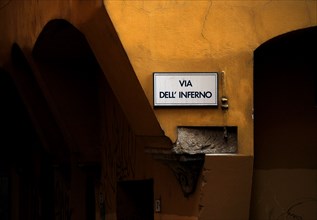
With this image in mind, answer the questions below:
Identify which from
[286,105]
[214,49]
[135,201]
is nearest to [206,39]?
[214,49]

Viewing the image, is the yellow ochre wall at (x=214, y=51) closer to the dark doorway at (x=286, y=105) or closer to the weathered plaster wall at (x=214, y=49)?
the weathered plaster wall at (x=214, y=49)

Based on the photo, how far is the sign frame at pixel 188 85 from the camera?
6.29 m

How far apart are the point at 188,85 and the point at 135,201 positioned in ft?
10.9

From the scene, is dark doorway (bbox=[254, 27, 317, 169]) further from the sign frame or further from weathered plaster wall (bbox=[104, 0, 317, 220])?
the sign frame

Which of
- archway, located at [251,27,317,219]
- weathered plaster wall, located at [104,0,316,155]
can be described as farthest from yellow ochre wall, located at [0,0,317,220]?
archway, located at [251,27,317,219]

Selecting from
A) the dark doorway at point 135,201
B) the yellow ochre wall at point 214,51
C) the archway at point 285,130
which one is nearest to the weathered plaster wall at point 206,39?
the yellow ochre wall at point 214,51

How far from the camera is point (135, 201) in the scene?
917 cm

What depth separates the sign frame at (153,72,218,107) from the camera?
20.6 feet

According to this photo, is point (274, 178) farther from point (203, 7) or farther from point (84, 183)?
point (84, 183)

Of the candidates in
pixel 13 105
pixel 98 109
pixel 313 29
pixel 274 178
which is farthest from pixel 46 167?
pixel 313 29

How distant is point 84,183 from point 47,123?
4.29ft

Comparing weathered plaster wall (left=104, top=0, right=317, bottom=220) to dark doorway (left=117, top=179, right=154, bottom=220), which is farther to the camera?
dark doorway (left=117, top=179, right=154, bottom=220)

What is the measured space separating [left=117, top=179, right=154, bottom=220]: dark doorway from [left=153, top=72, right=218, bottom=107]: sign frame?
292 centimetres

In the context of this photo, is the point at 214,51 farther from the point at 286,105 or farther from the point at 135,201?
the point at 135,201
